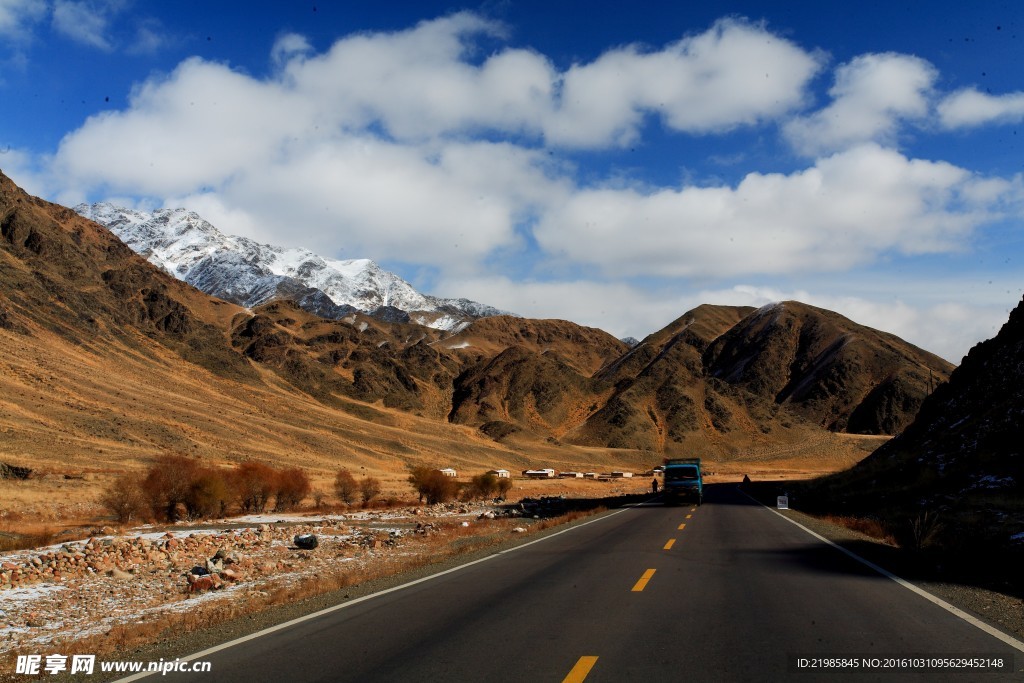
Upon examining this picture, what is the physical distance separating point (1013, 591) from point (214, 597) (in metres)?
14.3

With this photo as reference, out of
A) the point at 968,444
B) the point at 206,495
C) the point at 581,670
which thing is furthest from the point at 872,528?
the point at 206,495

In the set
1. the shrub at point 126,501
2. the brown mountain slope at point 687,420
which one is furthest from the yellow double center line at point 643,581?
the brown mountain slope at point 687,420

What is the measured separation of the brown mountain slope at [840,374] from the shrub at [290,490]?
122031 mm

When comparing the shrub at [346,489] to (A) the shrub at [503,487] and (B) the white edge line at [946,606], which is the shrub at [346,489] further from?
(B) the white edge line at [946,606]

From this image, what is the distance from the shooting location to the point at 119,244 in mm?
145250

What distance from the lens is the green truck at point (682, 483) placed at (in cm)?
3572

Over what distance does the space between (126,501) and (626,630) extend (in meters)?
31.1

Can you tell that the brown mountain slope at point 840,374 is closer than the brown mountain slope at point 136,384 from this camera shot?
No

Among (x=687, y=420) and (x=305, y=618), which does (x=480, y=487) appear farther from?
(x=687, y=420)

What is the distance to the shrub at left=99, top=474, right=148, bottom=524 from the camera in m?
32.1

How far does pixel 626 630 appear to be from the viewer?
27.2 feet

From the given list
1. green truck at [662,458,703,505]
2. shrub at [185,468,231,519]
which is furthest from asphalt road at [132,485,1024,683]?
shrub at [185,468,231,519]

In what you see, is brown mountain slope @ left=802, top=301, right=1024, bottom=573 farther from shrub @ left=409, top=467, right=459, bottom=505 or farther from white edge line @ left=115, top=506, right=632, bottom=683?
shrub @ left=409, top=467, right=459, bottom=505

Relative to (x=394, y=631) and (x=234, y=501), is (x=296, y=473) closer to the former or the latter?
(x=234, y=501)
